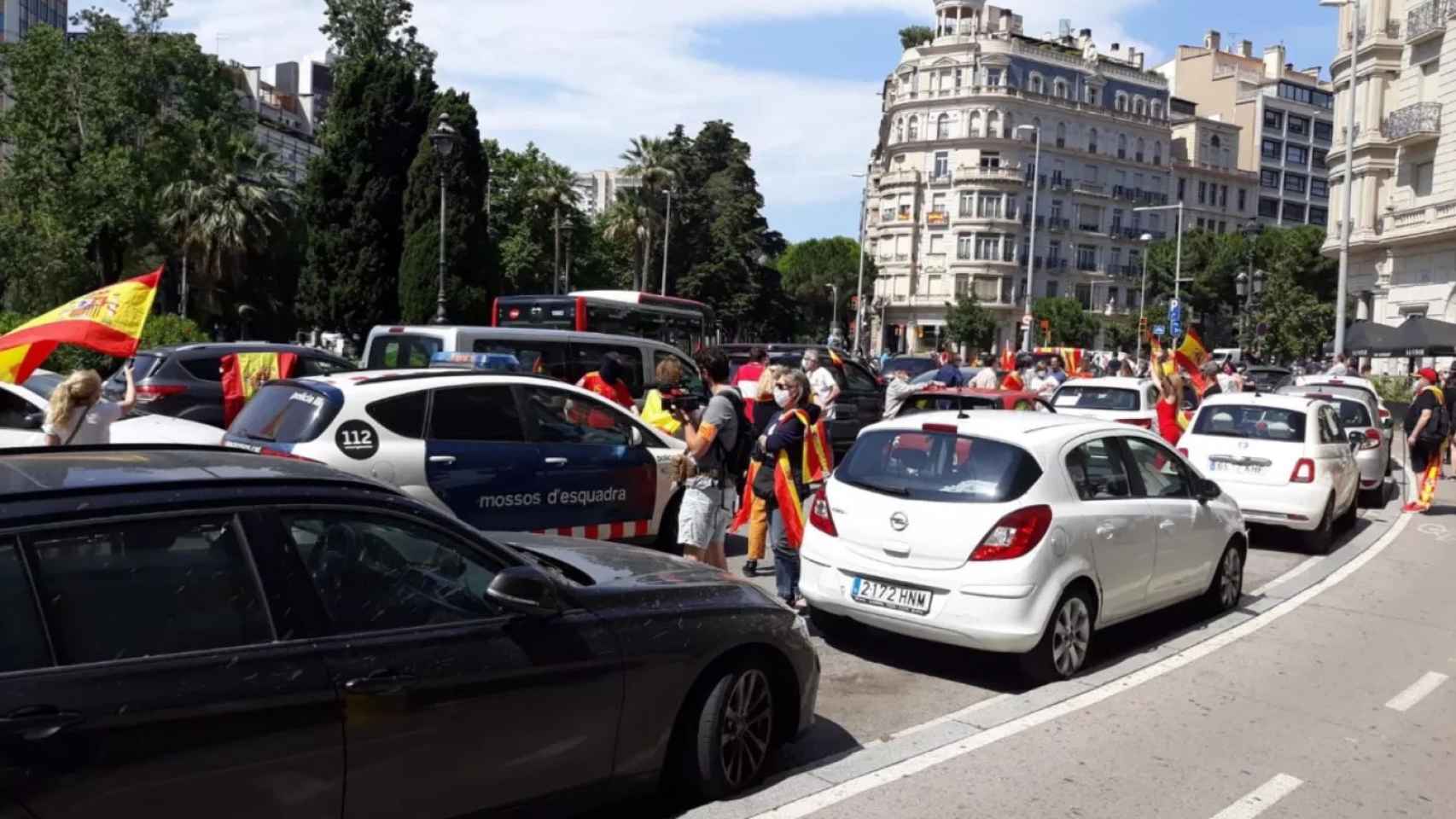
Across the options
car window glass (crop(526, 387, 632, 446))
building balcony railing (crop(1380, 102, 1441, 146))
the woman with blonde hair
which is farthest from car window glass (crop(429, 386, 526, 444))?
building balcony railing (crop(1380, 102, 1441, 146))

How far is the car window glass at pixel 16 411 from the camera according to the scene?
34.8 ft

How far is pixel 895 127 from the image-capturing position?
3339 inches

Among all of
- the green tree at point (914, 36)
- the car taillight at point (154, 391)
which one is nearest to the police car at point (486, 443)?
the car taillight at point (154, 391)

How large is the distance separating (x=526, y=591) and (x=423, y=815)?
769mm

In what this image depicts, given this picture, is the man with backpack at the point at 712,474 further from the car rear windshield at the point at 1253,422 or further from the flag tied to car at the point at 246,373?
→ the flag tied to car at the point at 246,373

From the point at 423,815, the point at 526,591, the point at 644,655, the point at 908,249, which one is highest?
the point at 908,249

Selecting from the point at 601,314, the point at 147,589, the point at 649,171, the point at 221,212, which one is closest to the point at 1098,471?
the point at 147,589

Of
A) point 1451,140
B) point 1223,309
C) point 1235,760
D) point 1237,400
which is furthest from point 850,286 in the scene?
point 1235,760

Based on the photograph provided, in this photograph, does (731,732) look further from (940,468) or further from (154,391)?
(154,391)

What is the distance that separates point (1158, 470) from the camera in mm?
8211

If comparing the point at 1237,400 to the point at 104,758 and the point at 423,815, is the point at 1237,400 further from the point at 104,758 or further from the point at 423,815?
the point at 104,758

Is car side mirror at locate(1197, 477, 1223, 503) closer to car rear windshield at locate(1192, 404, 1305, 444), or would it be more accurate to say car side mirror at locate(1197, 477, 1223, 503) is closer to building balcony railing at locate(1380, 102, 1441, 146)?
car rear windshield at locate(1192, 404, 1305, 444)

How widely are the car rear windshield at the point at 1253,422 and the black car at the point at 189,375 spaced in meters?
10.6

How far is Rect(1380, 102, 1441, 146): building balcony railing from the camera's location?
40969mm
